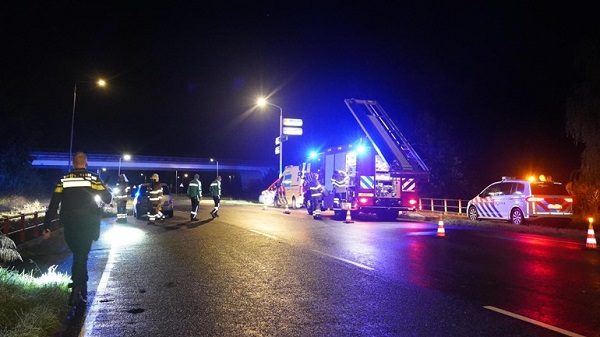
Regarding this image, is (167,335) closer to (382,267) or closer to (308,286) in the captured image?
(308,286)

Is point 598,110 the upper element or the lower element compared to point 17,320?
upper

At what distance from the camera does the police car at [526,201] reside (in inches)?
666

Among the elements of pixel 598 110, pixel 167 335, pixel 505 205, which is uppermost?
pixel 598 110

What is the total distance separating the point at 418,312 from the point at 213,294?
2.81 meters

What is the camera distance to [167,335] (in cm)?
502

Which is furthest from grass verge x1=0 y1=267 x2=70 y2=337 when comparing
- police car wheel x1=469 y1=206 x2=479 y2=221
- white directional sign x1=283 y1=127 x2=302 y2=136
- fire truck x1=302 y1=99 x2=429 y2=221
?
white directional sign x1=283 y1=127 x2=302 y2=136

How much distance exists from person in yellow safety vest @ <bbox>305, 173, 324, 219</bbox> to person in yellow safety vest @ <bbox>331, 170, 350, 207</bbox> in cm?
111

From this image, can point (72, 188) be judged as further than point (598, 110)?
No

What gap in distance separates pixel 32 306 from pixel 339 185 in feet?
50.9

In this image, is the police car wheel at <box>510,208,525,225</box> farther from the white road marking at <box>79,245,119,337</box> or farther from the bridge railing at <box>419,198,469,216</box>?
the white road marking at <box>79,245,119,337</box>

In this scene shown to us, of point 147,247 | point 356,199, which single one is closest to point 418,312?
point 147,247

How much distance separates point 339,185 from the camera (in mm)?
20203

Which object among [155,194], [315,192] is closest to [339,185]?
[315,192]

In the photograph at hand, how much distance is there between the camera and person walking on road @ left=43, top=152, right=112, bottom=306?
6152 millimetres
